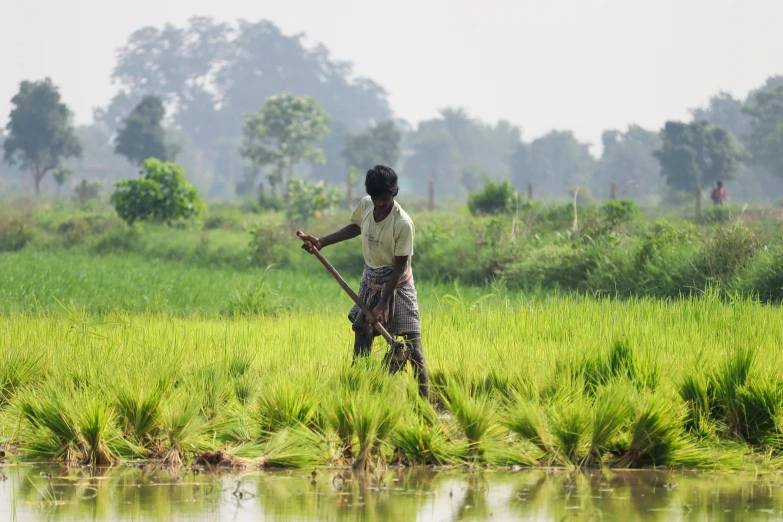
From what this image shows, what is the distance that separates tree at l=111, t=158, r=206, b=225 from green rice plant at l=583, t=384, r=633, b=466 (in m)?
19.6

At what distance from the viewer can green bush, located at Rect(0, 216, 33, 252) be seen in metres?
23.2

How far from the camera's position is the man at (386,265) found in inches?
233

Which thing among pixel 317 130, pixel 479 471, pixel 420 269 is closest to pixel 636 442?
pixel 479 471

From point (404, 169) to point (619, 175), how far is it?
24.3m

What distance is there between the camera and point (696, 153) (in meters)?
48.9

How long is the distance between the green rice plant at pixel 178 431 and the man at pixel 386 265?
3.77ft

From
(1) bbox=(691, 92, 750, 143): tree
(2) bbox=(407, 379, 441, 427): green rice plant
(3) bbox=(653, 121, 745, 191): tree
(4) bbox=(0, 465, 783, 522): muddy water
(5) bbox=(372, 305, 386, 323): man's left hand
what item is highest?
(1) bbox=(691, 92, 750, 143): tree

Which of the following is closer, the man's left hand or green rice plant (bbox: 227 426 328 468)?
green rice plant (bbox: 227 426 328 468)

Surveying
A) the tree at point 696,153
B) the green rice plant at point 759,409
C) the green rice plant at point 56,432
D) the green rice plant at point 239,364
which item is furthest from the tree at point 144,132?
the green rice plant at point 759,409

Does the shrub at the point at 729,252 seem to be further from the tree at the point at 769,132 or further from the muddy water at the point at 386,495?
the tree at the point at 769,132

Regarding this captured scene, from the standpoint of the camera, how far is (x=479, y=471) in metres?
5.35

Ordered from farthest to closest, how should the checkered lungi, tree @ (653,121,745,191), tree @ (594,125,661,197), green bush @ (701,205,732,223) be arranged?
tree @ (594,125,661,197), tree @ (653,121,745,191), green bush @ (701,205,732,223), the checkered lungi

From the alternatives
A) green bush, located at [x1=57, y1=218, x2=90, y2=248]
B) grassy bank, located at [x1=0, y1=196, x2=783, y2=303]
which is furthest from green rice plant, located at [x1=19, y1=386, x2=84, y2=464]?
green bush, located at [x1=57, y1=218, x2=90, y2=248]

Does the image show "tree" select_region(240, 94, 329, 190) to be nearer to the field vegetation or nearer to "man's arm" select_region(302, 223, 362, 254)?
the field vegetation
